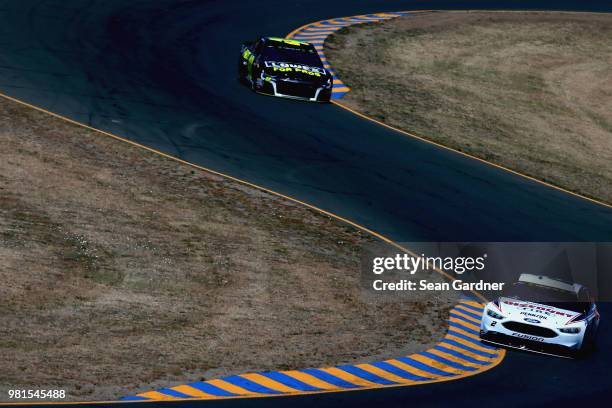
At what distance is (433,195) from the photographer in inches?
1252

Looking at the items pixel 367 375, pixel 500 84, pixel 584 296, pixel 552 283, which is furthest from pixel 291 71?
pixel 367 375

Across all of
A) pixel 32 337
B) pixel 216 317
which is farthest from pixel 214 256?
pixel 32 337

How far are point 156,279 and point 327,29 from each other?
1061 inches

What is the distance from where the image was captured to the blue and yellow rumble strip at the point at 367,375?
59.3 feet

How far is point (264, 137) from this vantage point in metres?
34.4

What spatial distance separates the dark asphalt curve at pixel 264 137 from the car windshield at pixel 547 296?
111cm

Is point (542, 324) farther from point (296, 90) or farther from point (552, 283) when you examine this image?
point (296, 90)

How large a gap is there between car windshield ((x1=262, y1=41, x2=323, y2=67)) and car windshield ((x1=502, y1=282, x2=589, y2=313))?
16444mm

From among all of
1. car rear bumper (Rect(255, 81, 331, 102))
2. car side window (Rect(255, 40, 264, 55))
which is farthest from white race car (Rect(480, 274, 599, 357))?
car side window (Rect(255, 40, 264, 55))

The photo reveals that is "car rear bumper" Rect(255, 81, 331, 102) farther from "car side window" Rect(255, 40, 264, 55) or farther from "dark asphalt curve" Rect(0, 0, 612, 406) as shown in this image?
"car side window" Rect(255, 40, 264, 55)

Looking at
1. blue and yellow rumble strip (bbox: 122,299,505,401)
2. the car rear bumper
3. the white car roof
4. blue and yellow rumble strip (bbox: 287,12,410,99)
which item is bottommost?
blue and yellow rumble strip (bbox: 122,299,505,401)

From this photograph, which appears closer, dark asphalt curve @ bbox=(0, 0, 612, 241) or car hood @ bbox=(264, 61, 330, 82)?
dark asphalt curve @ bbox=(0, 0, 612, 241)

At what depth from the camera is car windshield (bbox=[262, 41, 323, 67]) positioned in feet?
124

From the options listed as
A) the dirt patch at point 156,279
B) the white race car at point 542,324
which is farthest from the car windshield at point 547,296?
the dirt patch at point 156,279
